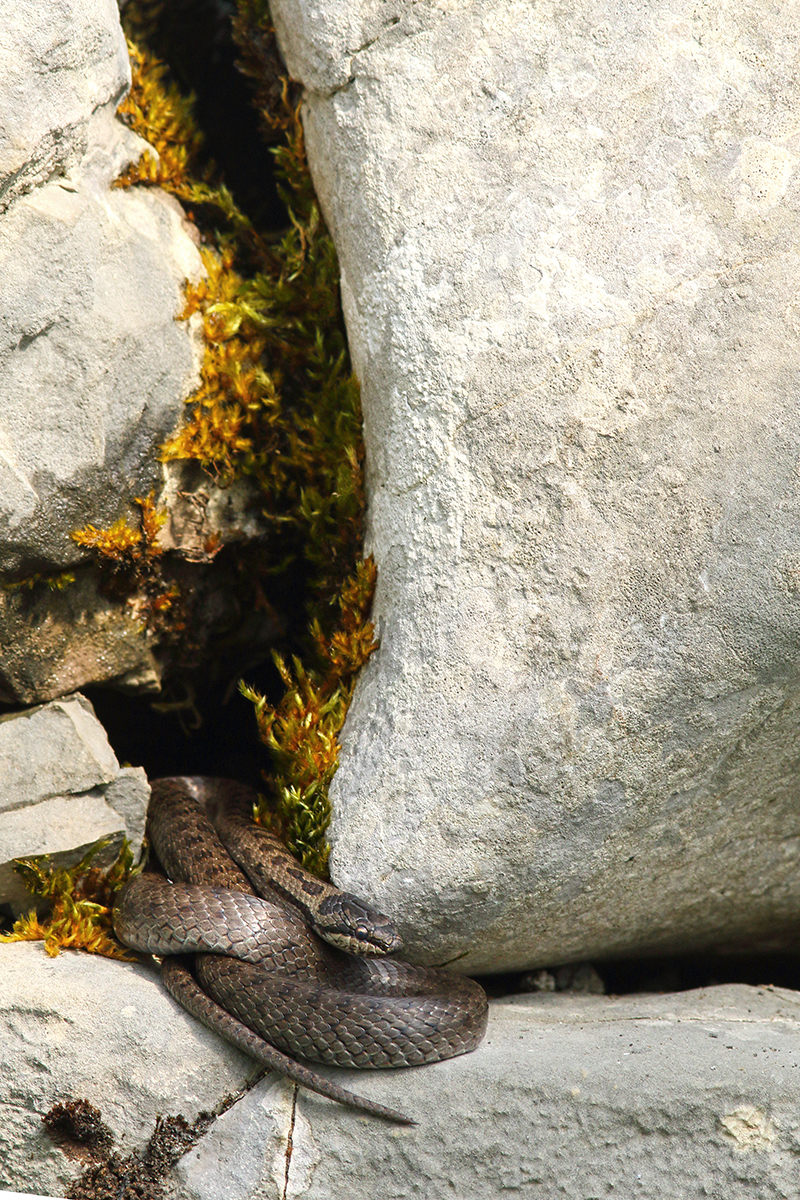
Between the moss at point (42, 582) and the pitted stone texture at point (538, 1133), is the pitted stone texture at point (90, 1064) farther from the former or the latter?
the moss at point (42, 582)

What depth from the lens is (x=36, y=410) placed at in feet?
14.4

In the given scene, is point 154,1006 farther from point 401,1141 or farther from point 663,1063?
point 663,1063

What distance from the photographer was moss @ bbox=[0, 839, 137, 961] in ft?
14.2

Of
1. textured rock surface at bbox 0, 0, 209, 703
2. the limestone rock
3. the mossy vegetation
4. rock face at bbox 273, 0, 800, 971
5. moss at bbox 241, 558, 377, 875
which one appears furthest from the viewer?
the mossy vegetation

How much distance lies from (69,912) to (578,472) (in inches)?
125

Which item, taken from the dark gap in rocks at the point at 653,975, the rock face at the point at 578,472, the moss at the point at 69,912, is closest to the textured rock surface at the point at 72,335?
the moss at the point at 69,912

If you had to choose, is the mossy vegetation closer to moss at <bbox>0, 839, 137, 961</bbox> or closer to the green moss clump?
the green moss clump

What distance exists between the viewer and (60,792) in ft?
14.9

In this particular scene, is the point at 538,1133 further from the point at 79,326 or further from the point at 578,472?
the point at 79,326

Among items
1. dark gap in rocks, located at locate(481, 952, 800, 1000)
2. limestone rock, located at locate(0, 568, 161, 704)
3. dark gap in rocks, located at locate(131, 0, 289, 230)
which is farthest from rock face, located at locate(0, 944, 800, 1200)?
dark gap in rocks, located at locate(131, 0, 289, 230)

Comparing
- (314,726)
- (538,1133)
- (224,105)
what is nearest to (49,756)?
(314,726)

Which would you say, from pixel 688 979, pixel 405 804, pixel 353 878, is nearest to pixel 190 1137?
pixel 353 878

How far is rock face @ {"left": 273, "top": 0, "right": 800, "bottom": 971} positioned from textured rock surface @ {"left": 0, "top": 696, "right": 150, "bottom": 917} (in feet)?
3.80

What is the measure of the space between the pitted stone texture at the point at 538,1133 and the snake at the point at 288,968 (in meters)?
0.12
